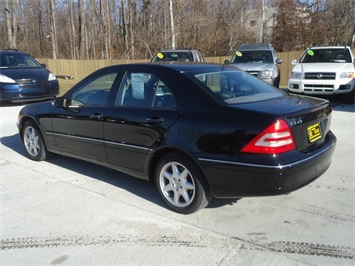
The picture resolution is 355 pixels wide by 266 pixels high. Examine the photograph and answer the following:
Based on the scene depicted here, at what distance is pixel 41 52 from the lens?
134 ft

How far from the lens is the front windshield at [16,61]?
37.7 feet

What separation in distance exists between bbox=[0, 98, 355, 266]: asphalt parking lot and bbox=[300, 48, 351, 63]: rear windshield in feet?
23.8

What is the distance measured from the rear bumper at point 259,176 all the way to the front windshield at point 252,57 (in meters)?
9.61

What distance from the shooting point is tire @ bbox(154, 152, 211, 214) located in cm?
338

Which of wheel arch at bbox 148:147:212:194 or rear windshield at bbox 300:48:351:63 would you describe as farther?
rear windshield at bbox 300:48:351:63

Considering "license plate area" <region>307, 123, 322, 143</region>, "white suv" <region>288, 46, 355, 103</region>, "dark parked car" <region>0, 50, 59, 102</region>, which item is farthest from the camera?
"dark parked car" <region>0, 50, 59, 102</region>

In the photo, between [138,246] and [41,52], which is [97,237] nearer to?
[138,246]

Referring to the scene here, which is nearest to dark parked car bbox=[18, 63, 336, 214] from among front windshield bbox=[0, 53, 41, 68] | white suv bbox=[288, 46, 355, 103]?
white suv bbox=[288, 46, 355, 103]

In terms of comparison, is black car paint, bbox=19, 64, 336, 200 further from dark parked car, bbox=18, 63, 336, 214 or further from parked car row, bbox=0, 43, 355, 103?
parked car row, bbox=0, 43, 355, 103

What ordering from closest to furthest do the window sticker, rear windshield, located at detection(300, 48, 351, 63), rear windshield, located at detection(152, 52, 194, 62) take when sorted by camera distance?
1. the window sticker
2. rear windshield, located at detection(300, 48, 351, 63)
3. rear windshield, located at detection(152, 52, 194, 62)

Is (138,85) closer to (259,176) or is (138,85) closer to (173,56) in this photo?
(259,176)

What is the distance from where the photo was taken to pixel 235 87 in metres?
3.83

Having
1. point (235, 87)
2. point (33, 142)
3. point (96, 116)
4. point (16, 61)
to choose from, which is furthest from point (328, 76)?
point (16, 61)

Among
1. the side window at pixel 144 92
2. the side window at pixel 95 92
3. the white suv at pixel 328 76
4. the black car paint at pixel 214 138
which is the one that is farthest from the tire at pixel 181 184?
the white suv at pixel 328 76
